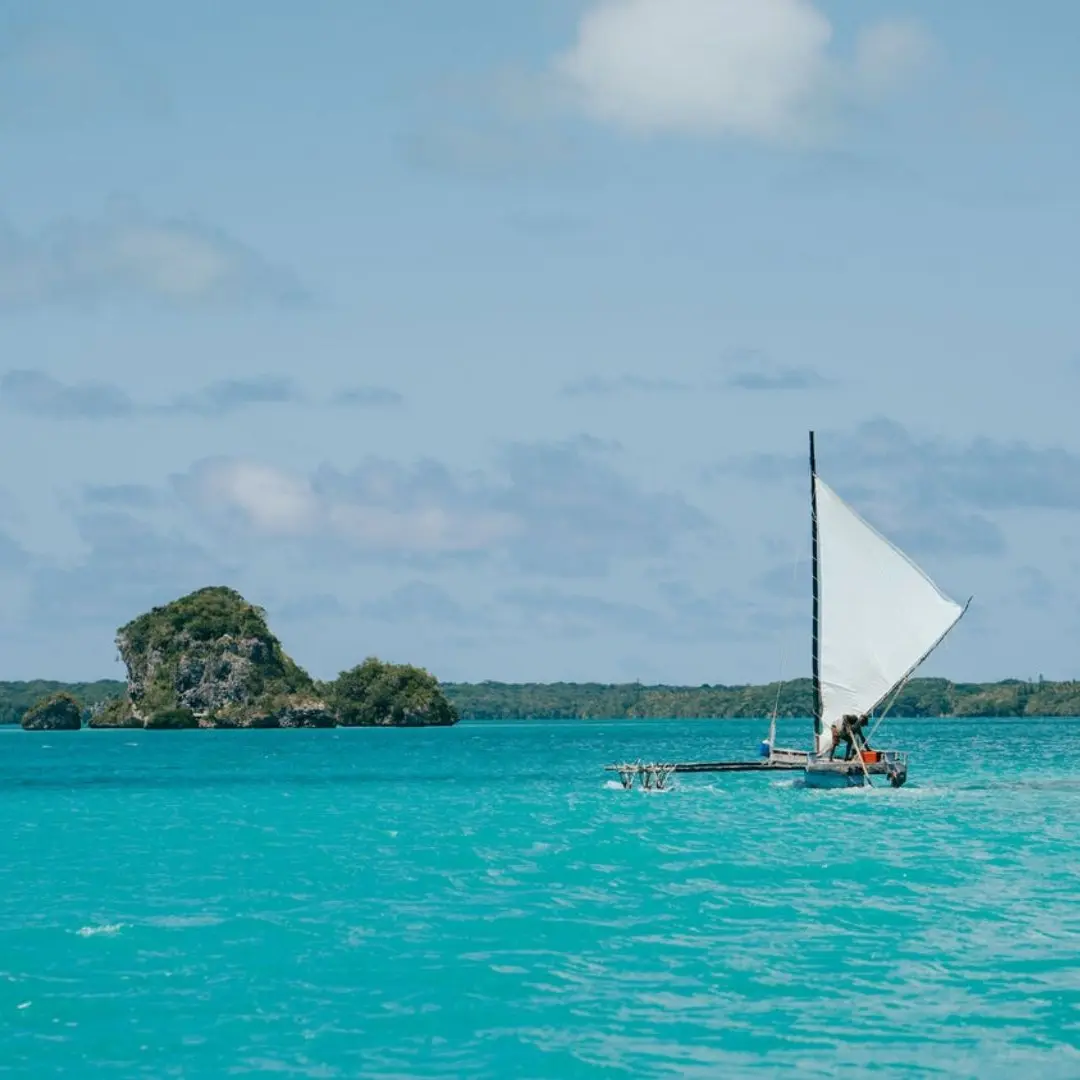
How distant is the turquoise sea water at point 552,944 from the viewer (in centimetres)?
2648

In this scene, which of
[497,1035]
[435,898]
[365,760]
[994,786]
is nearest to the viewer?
[497,1035]

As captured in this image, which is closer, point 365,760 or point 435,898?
point 435,898

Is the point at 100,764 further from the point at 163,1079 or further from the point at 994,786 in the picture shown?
the point at 163,1079

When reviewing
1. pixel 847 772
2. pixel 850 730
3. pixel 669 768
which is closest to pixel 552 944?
pixel 847 772

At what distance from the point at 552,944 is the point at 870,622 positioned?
4867 centimetres

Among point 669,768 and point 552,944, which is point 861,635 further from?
point 552,944

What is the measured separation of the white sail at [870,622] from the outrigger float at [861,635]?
5cm

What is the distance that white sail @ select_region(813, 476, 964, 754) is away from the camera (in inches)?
3201

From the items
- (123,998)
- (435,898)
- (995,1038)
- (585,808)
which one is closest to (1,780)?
(585,808)

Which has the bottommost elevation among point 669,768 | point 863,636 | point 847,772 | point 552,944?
point 552,944

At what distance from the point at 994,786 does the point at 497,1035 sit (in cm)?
6774

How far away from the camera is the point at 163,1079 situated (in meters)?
25.1

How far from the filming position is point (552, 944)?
35.8 metres

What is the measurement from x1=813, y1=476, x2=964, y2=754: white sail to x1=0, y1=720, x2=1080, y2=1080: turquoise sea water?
9.20 m
